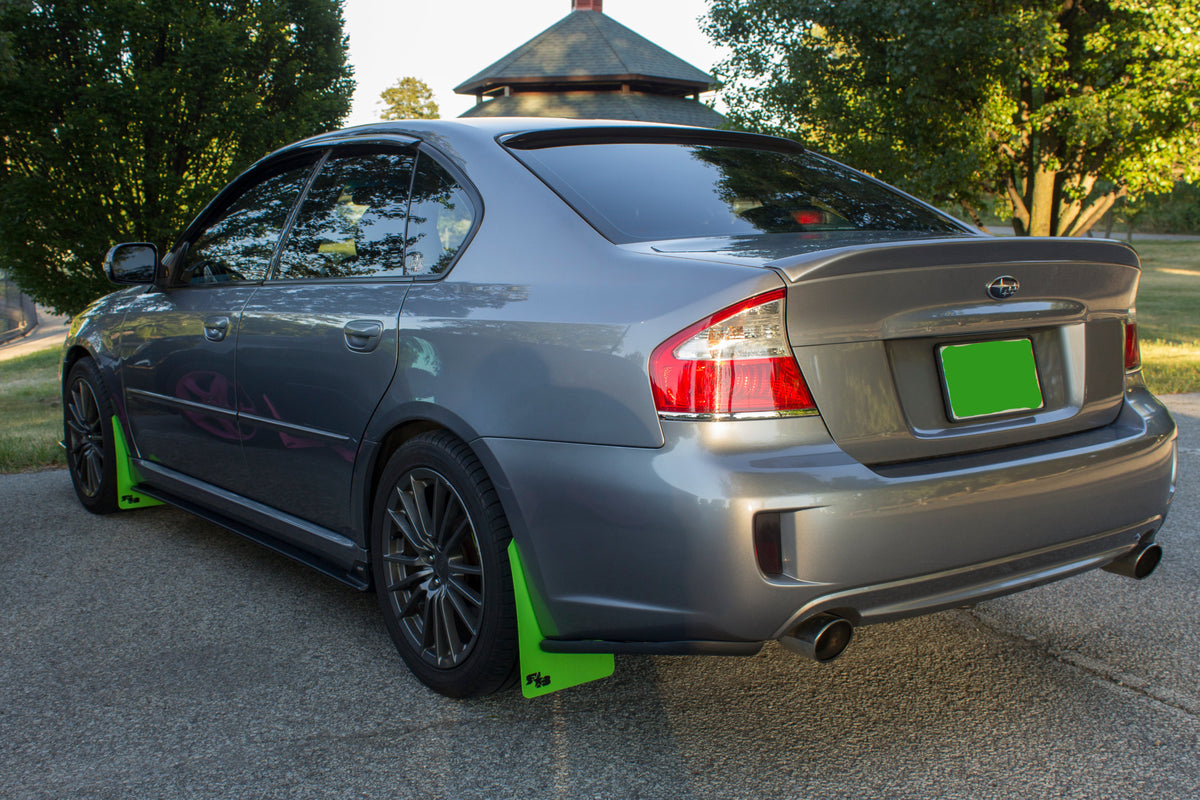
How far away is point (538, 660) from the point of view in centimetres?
260

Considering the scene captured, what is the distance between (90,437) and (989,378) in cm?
408

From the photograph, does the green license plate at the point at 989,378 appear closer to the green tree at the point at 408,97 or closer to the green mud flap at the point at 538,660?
the green mud flap at the point at 538,660

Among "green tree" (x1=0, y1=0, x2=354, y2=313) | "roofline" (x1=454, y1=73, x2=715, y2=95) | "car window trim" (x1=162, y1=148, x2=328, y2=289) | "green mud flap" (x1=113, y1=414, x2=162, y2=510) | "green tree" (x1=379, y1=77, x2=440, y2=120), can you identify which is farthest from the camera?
"green tree" (x1=379, y1=77, x2=440, y2=120)

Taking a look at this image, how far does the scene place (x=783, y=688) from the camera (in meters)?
2.91

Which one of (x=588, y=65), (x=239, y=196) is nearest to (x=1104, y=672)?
(x=239, y=196)

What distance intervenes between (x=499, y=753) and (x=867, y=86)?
43.0 ft

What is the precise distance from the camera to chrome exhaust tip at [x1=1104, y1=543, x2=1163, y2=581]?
2.74 metres

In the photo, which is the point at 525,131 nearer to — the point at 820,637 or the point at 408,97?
the point at 820,637

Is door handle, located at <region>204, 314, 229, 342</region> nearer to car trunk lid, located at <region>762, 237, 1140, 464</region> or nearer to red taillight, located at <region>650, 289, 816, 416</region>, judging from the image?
red taillight, located at <region>650, 289, 816, 416</region>

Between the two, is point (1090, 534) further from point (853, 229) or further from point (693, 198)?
point (693, 198)

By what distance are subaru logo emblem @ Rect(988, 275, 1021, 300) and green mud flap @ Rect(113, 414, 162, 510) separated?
3.59 metres

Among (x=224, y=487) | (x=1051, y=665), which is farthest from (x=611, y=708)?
(x=224, y=487)

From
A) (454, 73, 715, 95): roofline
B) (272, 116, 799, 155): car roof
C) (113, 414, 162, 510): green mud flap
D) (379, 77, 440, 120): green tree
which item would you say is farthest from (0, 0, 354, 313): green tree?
(379, 77, 440, 120): green tree

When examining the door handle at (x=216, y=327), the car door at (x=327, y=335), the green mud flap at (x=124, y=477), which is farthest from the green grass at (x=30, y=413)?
the car door at (x=327, y=335)
